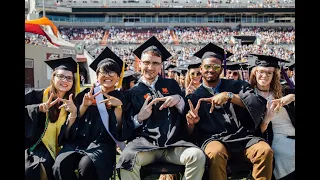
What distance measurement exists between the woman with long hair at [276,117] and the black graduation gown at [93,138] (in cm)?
165

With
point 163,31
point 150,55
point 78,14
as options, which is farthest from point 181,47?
point 150,55

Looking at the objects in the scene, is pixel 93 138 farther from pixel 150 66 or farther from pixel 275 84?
pixel 275 84

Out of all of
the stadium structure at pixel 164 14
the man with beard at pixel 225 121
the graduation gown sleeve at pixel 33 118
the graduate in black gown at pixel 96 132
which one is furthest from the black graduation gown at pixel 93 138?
the stadium structure at pixel 164 14

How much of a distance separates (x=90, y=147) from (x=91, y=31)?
5028 centimetres

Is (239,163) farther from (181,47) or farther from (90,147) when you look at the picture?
(181,47)

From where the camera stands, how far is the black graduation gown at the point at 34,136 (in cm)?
367

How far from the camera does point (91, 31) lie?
52.5 m

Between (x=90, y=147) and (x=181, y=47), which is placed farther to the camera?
(x=181, y=47)

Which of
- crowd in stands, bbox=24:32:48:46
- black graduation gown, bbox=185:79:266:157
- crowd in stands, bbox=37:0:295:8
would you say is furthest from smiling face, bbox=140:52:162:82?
crowd in stands, bbox=37:0:295:8

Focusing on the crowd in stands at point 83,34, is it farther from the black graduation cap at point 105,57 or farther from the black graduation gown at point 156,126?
the black graduation gown at point 156,126

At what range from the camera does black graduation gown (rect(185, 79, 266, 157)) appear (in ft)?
12.8

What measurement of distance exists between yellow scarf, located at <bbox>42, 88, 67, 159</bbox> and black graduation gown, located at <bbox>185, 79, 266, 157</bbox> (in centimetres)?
141

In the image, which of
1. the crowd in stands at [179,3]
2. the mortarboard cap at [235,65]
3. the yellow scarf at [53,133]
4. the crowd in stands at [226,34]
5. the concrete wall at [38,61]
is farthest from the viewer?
the crowd in stands at [179,3]

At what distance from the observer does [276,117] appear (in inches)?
166
